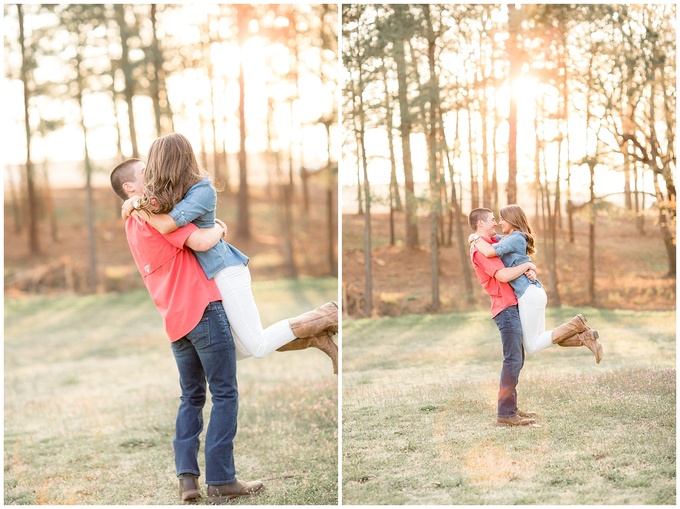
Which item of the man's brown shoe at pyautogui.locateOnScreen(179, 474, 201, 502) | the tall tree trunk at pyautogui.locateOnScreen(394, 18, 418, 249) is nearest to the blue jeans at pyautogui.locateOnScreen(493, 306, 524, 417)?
the tall tree trunk at pyautogui.locateOnScreen(394, 18, 418, 249)

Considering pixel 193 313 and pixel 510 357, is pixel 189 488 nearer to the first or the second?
pixel 193 313

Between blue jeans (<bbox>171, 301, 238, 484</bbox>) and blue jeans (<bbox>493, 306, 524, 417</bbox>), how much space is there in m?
1.25

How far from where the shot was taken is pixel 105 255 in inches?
526

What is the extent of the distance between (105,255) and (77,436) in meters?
9.09

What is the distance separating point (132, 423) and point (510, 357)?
8.53ft

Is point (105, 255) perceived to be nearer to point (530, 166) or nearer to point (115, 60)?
point (115, 60)

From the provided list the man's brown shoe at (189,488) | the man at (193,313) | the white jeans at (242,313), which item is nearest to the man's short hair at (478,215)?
the white jeans at (242,313)

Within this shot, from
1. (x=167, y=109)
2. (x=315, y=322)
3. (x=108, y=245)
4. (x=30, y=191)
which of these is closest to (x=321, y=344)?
(x=315, y=322)

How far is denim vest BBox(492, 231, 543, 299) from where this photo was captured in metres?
3.45

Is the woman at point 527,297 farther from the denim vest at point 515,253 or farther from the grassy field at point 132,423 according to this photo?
the grassy field at point 132,423

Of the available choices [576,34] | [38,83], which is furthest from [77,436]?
[38,83]

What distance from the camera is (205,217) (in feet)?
9.84

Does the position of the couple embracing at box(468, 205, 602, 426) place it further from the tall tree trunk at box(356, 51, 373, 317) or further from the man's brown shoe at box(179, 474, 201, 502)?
the man's brown shoe at box(179, 474, 201, 502)

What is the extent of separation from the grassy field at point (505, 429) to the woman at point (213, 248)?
1.99 feet
